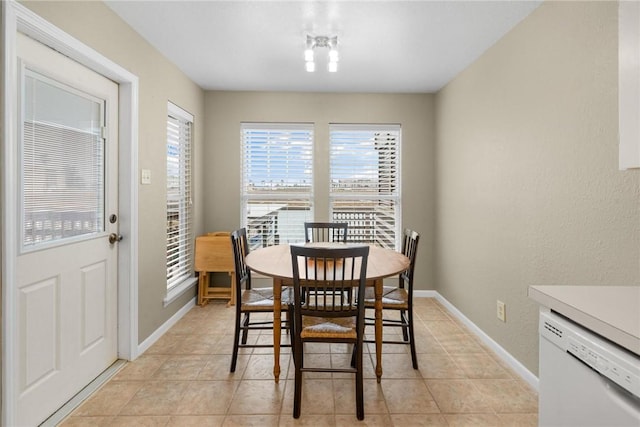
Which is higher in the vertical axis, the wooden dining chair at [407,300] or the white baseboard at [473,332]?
the wooden dining chair at [407,300]

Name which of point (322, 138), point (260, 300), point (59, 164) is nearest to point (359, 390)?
point (260, 300)

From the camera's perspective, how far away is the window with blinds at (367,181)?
4.02 meters

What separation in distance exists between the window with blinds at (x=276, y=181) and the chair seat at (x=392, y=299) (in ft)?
5.51

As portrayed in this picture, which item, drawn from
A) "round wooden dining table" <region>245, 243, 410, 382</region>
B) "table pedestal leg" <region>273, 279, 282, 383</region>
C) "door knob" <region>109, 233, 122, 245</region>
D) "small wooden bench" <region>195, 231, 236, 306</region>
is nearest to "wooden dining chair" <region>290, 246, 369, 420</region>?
"round wooden dining table" <region>245, 243, 410, 382</region>

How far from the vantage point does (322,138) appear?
13.0 ft

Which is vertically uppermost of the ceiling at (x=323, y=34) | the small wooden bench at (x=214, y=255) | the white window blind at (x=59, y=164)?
the ceiling at (x=323, y=34)

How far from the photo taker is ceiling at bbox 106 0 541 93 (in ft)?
7.07

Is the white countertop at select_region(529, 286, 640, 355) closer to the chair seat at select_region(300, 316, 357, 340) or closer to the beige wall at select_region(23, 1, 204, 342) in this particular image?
the chair seat at select_region(300, 316, 357, 340)

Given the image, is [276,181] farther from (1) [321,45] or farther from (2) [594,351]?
(2) [594,351]

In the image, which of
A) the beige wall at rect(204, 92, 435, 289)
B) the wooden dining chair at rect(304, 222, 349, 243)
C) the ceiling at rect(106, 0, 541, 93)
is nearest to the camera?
the ceiling at rect(106, 0, 541, 93)

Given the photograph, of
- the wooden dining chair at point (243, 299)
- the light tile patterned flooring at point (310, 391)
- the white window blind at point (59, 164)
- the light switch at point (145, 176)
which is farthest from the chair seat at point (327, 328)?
the light switch at point (145, 176)

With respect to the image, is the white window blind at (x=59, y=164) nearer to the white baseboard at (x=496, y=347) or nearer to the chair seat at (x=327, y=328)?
the chair seat at (x=327, y=328)

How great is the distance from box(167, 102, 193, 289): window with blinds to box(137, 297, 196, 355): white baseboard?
0.28 meters

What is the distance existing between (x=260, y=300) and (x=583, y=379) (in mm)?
1833
